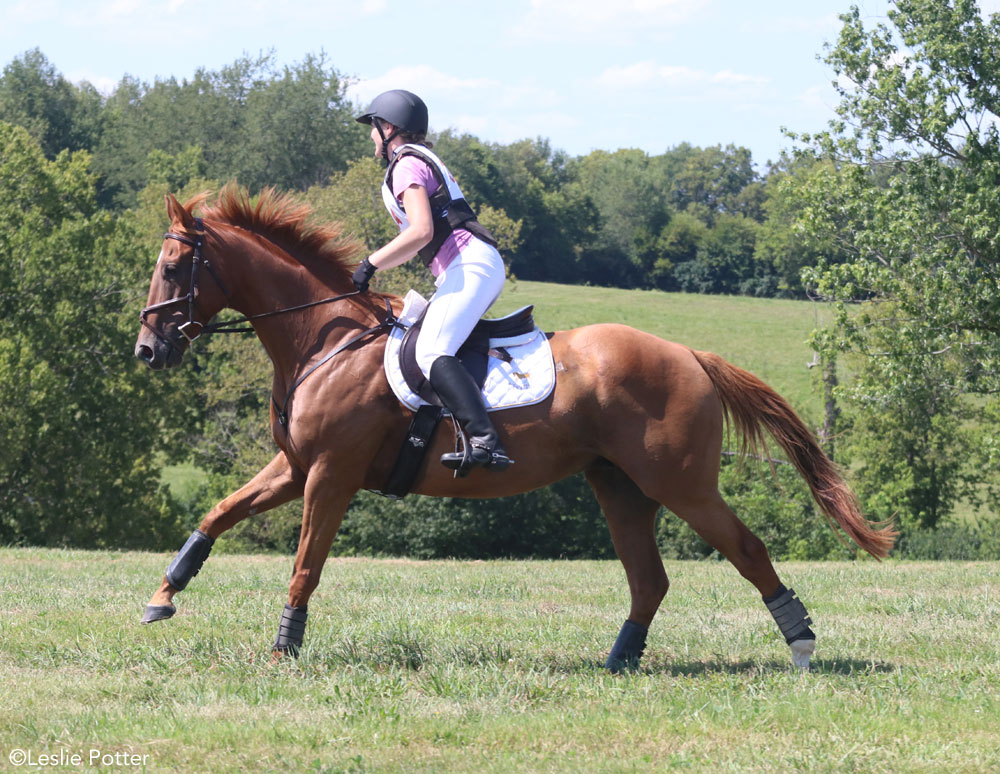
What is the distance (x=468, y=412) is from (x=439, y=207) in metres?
1.29

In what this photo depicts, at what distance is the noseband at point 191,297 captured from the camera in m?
6.57

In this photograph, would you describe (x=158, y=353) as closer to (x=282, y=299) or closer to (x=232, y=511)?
(x=282, y=299)

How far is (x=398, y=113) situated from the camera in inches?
260

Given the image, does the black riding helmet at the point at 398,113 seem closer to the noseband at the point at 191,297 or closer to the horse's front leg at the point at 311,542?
the noseband at the point at 191,297

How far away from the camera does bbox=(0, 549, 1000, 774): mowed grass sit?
4586 millimetres

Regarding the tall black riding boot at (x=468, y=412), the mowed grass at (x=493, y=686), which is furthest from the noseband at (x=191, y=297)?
the mowed grass at (x=493, y=686)

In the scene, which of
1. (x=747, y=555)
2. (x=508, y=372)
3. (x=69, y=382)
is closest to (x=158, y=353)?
(x=508, y=372)

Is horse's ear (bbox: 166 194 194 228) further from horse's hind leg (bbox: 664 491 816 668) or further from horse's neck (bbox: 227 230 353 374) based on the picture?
horse's hind leg (bbox: 664 491 816 668)

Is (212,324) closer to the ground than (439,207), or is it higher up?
closer to the ground

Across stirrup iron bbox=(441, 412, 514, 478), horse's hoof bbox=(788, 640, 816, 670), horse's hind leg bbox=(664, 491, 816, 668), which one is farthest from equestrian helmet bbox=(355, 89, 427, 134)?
horse's hoof bbox=(788, 640, 816, 670)

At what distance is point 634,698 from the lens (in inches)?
218

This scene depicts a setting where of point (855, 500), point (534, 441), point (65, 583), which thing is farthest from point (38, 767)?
point (65, 583)

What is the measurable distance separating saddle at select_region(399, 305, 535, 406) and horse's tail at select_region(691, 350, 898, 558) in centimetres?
117

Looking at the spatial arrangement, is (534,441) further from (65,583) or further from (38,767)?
(65,583)
